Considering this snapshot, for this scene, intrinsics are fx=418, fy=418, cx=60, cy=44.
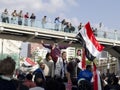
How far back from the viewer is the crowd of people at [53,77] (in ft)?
16.7

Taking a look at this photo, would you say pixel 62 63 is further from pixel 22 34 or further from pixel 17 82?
pixel 22 34

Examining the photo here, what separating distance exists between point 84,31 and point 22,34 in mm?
25385

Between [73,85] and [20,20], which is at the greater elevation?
[20,20]

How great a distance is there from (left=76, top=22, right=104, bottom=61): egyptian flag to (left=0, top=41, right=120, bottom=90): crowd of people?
41cm

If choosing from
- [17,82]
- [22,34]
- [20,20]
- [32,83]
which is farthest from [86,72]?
[22,34]

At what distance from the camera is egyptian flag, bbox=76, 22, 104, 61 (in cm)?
1033

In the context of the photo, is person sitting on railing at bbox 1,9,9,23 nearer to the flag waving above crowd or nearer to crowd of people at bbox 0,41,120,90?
crowd of people at bbox 0,41,120,90

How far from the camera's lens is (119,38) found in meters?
41.9

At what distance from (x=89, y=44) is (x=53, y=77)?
1461mm

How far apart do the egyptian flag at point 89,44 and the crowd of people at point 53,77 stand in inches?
→ 16.3

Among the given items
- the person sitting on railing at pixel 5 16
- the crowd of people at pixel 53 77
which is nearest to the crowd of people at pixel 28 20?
the person sitting on railing at pixel 5 16

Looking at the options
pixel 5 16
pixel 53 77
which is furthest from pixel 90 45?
pixel 5 16

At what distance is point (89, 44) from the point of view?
10.7 metres

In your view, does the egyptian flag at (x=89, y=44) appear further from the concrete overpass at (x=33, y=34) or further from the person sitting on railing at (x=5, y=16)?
the concrete overpass at (x=33, y=34)
